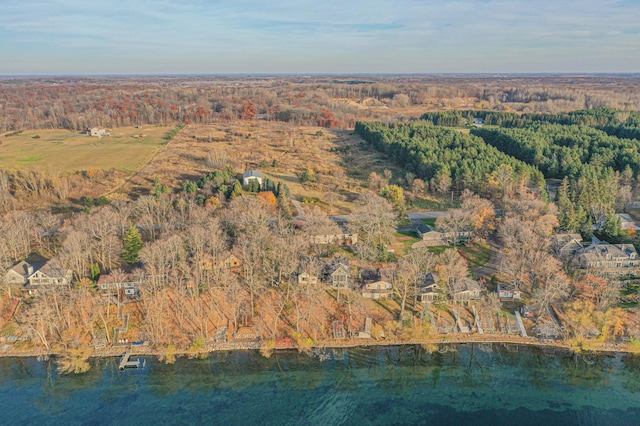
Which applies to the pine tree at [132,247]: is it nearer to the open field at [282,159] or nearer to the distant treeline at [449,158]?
the open field at [282,159]

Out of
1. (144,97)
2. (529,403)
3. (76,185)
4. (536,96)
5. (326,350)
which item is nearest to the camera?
(529,403)

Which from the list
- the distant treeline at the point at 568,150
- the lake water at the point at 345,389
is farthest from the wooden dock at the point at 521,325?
the distant treeline at the point at 568,150

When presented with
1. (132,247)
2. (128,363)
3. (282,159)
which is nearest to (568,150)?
(282,159)

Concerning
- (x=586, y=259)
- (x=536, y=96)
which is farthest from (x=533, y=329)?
(x=536, y=96)

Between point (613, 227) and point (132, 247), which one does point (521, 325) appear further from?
point (132, 247)

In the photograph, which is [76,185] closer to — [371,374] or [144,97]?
[371,374]

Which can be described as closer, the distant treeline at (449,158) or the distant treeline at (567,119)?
the distant treeline at (449,158)
